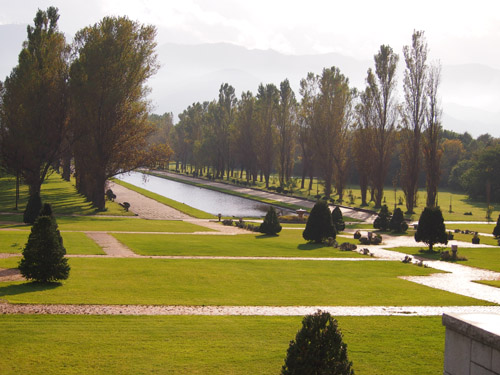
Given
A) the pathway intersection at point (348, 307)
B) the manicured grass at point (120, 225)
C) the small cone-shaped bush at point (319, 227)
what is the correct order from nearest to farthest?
the pathway intersection at point (348, 307)
the small cone-shaped bush at point (319, 227)
the manicured grass at point (120, 225)

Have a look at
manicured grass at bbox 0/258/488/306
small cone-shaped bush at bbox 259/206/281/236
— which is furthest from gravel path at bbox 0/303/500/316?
small cone-shaped bush at bbox 259/206/281/236

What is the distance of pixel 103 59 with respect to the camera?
43.8 metres

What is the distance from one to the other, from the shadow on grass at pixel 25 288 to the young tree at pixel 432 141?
126ft

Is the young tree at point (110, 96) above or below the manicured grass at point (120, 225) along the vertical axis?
above

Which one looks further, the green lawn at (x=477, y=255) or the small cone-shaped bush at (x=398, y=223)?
the small cone-shaped bush at (x=398, y=223)

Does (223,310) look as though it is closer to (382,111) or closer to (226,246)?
(226,246)

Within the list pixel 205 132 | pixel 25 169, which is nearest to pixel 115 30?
pixel 25 169

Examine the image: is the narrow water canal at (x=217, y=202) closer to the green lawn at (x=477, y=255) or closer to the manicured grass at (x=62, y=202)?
the manicured grass at (x=62, y=202)

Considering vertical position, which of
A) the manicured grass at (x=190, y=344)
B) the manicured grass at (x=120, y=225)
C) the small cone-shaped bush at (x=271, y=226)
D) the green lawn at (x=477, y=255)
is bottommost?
the manicured grass at (x=120, y=225)

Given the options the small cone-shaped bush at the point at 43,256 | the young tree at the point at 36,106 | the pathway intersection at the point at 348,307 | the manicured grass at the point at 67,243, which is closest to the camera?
the pathway intersection at the point at 348,307

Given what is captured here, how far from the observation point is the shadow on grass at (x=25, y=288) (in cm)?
1440

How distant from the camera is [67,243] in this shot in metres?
24.7

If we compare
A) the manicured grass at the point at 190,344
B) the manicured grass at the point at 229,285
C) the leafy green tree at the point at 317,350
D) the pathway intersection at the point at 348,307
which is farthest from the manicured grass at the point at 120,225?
the leafy green tree at the point at 317,350

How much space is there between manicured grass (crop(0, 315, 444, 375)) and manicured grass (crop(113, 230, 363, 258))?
11.6 meters
